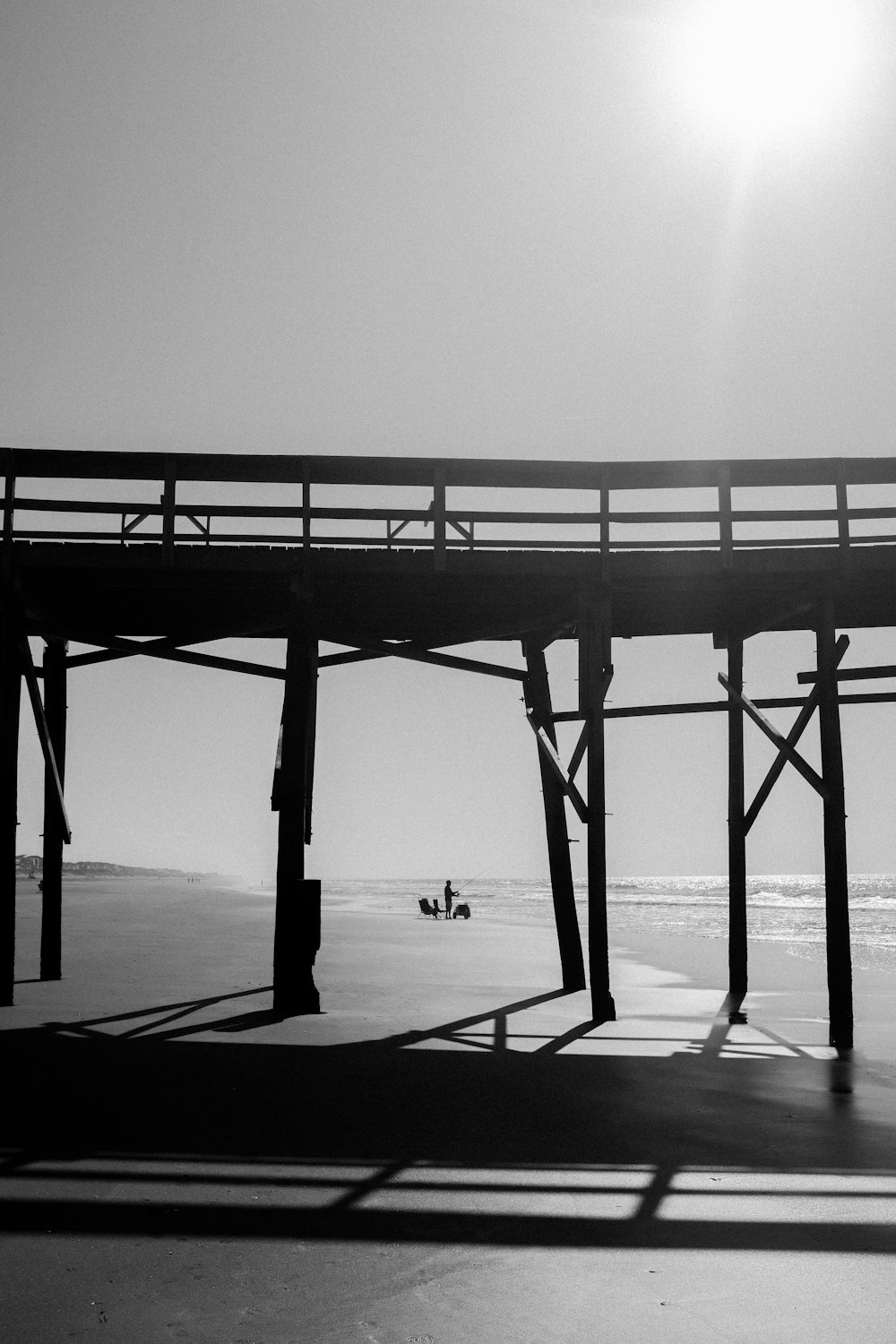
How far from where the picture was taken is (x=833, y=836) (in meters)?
11.8

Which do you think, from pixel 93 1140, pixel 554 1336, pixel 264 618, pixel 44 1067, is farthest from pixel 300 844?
pixel 554 1336

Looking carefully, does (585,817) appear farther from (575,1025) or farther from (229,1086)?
(229,1086)

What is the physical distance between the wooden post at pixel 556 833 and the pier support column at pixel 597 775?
2.41 meters

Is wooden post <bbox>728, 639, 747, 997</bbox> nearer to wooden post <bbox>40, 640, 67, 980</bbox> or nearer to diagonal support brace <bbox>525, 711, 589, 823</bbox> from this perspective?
diagonal support brace <bbox>525, 711, 589, 823</bbox>

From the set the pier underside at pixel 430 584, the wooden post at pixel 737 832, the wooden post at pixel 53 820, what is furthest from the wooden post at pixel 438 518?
the wooden post at pixel 53 820

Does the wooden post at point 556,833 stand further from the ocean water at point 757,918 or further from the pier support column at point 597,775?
the ocean water at point 757,918

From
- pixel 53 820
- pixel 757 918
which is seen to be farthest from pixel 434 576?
pixel 757 918

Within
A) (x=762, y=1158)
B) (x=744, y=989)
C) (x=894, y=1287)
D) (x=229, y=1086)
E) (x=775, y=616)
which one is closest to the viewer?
(x=894, y=1287)

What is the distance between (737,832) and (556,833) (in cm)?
235

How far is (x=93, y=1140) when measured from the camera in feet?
21.2

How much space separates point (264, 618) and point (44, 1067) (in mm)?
6055

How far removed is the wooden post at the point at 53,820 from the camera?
46.4 ft

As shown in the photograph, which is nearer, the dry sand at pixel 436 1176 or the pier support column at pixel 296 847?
the dry sand at pixel 436 1176

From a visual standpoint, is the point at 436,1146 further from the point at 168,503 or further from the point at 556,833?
the point at 556,833
